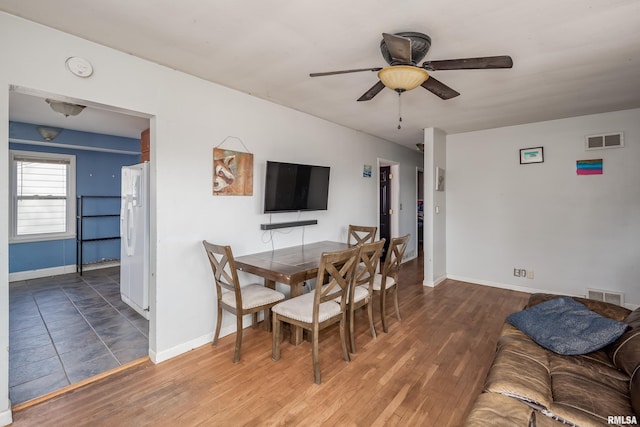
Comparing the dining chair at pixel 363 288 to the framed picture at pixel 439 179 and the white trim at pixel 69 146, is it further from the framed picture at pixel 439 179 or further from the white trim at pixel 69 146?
the white trim at pixel 69 146

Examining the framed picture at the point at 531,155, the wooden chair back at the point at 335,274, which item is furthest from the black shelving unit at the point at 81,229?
the framed picture at the point at 531,155

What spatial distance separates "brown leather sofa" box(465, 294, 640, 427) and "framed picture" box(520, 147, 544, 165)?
115 inches

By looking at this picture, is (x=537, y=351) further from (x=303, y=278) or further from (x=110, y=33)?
(x=110, y=33)

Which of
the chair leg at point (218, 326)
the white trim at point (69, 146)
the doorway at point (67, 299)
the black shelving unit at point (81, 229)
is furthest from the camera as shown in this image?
the black shelving unit at point (81, 229)

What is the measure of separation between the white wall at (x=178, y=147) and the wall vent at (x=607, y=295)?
12.5ft

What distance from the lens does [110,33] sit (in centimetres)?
198

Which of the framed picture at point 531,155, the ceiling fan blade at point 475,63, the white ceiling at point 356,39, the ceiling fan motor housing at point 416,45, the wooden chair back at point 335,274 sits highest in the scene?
the white ceiling at point 356,39

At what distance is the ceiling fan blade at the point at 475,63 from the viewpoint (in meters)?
1.78

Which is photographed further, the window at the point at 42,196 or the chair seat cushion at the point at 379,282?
the window at the point at 42,196

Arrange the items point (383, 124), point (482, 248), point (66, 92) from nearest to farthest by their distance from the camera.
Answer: point (66, 92)
point (383, 124)
point (482, 248)

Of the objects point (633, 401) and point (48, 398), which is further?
point (48, 398)

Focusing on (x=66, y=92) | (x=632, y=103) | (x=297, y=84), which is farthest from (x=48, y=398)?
(x=632, y=103)

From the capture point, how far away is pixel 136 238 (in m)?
3.41

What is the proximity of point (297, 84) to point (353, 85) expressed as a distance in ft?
1.77
